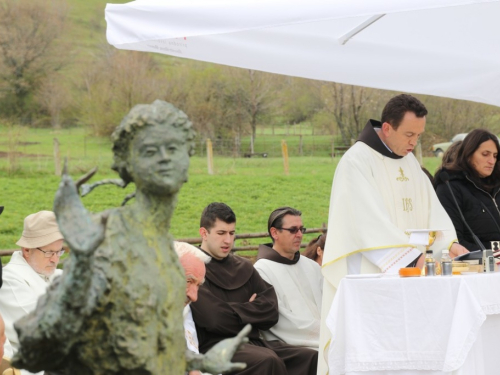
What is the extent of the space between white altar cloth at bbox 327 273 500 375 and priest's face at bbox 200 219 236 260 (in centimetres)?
129

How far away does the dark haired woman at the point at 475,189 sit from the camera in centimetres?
665

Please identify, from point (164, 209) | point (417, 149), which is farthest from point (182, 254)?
point (417, 149)

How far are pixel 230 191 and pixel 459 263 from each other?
52.5 feet

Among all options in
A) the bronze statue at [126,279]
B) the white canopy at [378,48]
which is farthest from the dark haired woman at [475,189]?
the bronze statue at [126,279]

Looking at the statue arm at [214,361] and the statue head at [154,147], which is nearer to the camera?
the statue head at [154,147]

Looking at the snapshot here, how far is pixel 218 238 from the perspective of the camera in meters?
6.24

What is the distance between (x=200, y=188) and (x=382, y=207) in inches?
613

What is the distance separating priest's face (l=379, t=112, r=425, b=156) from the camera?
224 inches

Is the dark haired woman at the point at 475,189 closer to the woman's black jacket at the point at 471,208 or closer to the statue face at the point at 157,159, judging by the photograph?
the woman's black jacket at the point at 471,208

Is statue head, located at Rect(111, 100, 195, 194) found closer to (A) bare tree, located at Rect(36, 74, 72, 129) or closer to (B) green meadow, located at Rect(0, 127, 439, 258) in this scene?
(B) green meadow, located at Rect(0, 127, 439, 258)

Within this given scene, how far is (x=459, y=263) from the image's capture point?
209 inches

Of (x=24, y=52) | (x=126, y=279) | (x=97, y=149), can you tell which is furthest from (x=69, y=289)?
(x=24, y=52)

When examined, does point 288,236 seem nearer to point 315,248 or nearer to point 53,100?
point 315,248

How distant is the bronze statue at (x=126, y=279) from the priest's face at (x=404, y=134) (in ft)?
11.6
